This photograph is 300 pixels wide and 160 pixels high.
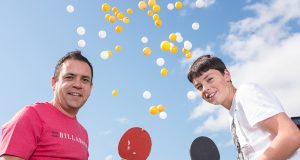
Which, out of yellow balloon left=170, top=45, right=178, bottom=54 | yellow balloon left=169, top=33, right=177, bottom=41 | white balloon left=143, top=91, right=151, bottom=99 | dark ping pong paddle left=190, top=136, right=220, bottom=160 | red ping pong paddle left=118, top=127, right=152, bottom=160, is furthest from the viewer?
white balloon left=143, top=91, right=151, bottom=99

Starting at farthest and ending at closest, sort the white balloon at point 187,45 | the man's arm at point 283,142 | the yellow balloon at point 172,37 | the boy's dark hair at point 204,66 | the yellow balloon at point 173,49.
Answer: the white balloon at point 187,45 < the yellow balloon at point 172,37 < the yellow balloon at point 173,49 < the boy's dark hair at point 204,66 < the man's arm at point 283,142

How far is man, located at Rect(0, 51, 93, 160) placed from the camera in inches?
96.6

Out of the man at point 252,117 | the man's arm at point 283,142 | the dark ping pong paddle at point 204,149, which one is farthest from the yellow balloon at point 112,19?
the man's arm at point 283,142

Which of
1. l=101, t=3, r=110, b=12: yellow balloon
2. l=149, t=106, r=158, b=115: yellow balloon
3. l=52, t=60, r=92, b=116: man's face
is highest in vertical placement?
l=101, t=3, r=110, b=12: yellow balloon

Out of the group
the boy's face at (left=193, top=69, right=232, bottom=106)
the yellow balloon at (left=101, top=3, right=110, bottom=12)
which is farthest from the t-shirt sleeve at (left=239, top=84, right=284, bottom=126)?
the yellow balloon at (left=101, top=3, right=110, bottom=12)

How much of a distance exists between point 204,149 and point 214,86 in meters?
1.75

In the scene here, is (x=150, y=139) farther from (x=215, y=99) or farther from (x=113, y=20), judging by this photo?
(x=113, y=20)

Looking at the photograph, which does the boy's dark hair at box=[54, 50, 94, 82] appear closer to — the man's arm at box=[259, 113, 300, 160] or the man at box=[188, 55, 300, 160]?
the man at box=[188, 55, 300, 160]

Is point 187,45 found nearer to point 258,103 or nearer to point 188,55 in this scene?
point 188,55

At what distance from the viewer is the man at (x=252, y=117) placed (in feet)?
6.98

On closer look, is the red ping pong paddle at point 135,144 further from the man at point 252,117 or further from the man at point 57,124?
the man at point 252,117

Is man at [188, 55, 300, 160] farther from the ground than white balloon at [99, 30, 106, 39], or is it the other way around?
white balloon at [99, 30, 106, 39]

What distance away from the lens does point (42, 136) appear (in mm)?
2600

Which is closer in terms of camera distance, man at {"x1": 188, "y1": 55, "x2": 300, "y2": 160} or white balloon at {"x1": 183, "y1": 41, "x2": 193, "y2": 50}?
man at {"x1": 188, "y1": 55, "x2": 300, "y2": 160}
